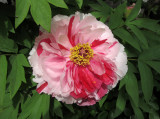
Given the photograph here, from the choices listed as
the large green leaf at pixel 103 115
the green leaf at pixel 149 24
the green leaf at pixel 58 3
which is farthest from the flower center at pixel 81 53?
the large green leaf at pixel 103 115

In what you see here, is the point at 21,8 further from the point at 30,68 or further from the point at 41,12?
the point at 30,68

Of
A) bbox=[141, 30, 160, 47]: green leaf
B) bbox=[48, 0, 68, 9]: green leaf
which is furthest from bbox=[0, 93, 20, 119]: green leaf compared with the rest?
bbox=[141, 30, 160, 47]: green leaf

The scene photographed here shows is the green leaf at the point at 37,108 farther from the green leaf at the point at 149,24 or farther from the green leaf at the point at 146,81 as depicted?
the green leaf at the point at 149,24

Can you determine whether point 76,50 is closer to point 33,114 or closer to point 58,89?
point 58,89

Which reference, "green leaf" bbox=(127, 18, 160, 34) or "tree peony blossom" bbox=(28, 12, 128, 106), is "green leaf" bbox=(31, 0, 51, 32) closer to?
"tree peony blossom" bbox=(28, 12, 128, 106)

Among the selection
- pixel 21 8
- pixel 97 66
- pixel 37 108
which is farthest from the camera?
pixel 37 108

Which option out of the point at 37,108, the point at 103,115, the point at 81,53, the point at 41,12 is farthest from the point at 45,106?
the point at 103,115
